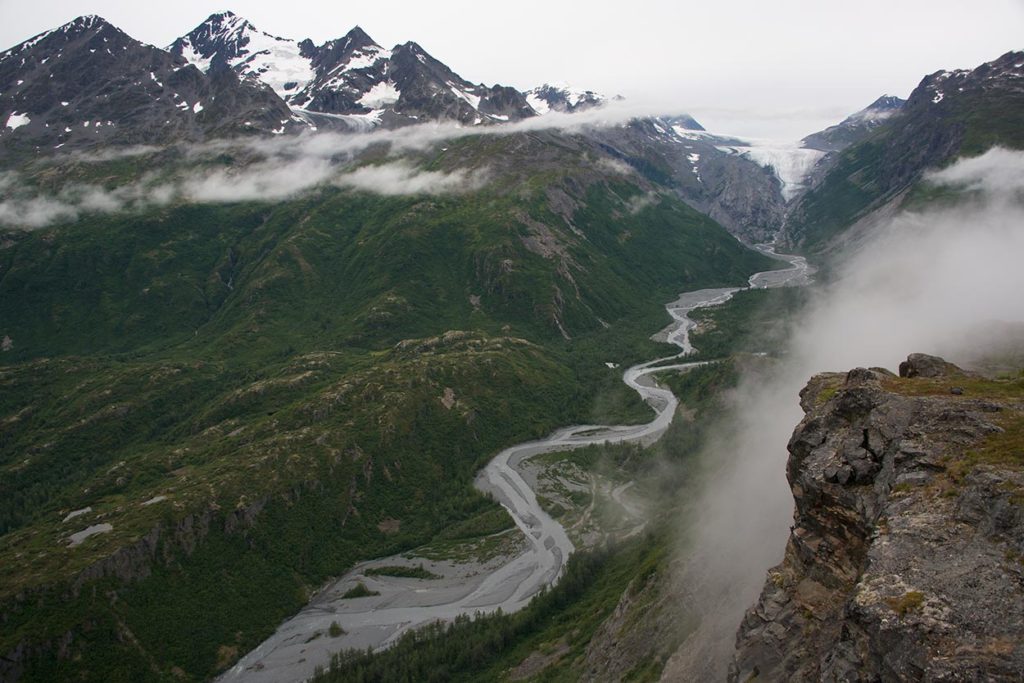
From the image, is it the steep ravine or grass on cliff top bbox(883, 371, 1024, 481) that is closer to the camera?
grass on cliff top bbox(883, 371, 1024, 481)

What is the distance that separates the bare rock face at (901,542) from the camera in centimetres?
2745

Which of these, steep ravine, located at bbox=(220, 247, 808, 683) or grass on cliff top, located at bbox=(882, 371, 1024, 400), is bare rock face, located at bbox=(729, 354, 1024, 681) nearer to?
grass on cliff top, located at bbox=(882, 371, 1024, 400)

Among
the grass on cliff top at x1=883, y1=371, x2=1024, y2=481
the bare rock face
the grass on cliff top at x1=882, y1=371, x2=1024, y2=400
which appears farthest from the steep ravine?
the grass on cliff top at x1=883, y1=371, x2=1024, y2=481

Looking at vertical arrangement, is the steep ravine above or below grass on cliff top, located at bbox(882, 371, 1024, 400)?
below

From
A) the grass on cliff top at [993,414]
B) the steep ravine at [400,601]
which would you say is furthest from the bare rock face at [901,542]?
the steep ravine at [400,601]

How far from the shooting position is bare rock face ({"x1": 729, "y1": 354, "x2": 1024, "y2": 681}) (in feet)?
90.1

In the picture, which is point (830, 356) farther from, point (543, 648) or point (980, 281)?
point (543, 648)

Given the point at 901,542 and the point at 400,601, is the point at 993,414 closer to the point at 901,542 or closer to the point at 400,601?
the point at 901,542

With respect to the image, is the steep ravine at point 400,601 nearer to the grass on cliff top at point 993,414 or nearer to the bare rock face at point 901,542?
the bare rock face at point 901,542

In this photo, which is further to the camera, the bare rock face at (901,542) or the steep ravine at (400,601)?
the steep ravine at (400,601)

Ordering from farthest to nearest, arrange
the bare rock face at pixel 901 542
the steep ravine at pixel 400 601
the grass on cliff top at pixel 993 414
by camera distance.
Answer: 1. the steep ravine at pixel 400 601
2. the grass on cliff top at pixel 993 414
3. the bare rock face at pixel 901 542

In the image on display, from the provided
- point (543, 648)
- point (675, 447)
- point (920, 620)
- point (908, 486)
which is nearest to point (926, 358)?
point (908, 486)

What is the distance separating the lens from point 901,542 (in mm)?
32469

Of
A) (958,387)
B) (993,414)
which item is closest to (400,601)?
(958,387)
